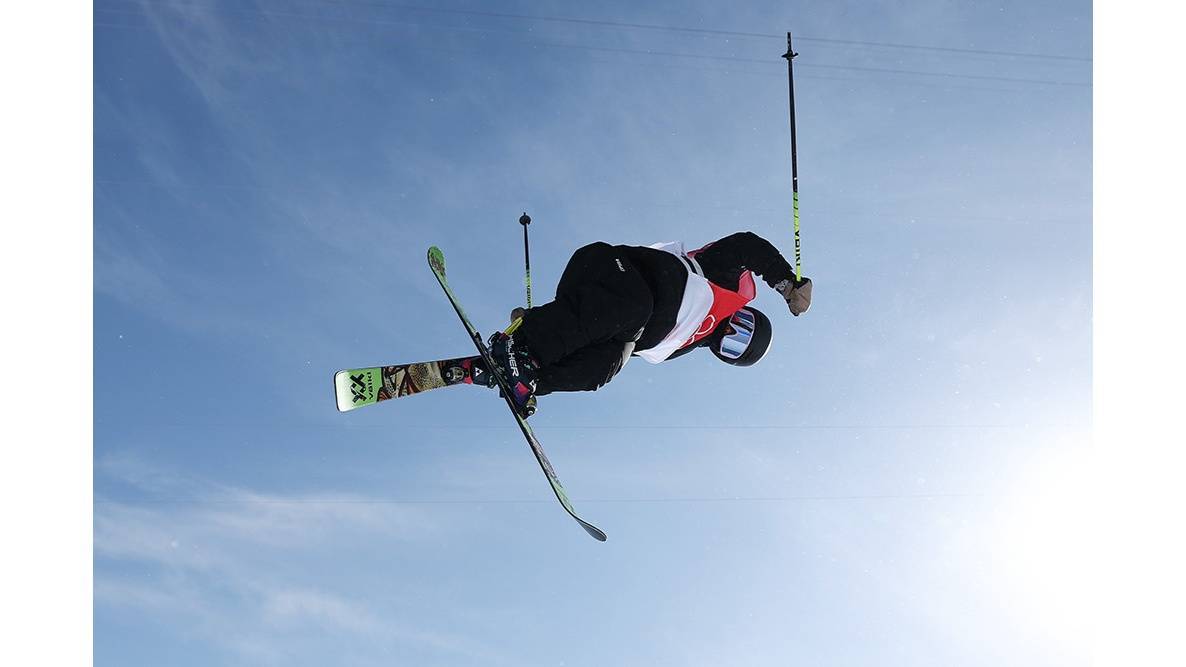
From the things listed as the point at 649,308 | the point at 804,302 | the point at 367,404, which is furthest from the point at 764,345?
the point at 367,404

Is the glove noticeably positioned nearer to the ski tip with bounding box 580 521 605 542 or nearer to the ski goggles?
the ski goggles

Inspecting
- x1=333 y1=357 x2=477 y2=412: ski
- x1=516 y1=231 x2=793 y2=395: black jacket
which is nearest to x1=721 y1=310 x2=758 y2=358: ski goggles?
x1=516 y1=231 x2=793 y2=395: black jacket

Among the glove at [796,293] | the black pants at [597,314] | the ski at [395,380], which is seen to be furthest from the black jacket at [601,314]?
the glove at [796,293]

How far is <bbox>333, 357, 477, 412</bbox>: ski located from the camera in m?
5.85

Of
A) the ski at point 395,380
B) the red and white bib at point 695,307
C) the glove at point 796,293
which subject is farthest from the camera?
the glove at point 796,293

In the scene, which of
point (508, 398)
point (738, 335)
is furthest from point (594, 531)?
point (738, 335)

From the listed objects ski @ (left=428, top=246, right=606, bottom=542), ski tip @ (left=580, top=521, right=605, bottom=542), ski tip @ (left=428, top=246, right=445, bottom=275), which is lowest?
ski tip @ (left=580, top=521, right=605, bottom=542)

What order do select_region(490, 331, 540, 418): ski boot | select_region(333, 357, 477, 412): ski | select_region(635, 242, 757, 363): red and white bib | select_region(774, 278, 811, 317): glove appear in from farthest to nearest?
select_region(774, 278, 811, 317): glove < select_region(635, 242, 757, 363): red and white bib < select_region(333, 357, 477, 412): ski < select_region(490, 331, 540, 418): ski boot

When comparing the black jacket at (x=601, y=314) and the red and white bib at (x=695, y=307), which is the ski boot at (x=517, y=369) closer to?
the black jacket at (x=601, y=314)

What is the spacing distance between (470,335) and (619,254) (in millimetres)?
1217

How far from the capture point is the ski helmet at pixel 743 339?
6984 millimetres

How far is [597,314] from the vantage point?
223 inches

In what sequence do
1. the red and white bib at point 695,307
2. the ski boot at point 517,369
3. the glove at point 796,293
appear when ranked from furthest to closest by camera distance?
the glove at point 796,293
the red and white bib at point 695,307
the ski boot at point 517,369

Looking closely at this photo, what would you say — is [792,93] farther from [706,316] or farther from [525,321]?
[525,321]
